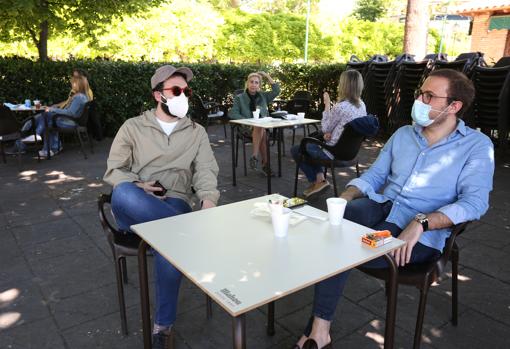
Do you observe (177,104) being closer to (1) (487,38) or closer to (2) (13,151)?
(2) (13,151)

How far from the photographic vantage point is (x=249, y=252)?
60.2 inches

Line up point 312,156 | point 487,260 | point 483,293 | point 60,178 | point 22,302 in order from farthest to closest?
point 60,178 → point 312,156 → point 487,260 → point 483,293 → point 22,302

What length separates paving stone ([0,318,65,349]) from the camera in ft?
7.43

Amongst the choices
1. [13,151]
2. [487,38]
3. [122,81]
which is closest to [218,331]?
[13,151]

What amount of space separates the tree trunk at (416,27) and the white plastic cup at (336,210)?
8.94 m

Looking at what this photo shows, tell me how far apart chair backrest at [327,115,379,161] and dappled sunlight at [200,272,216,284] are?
114 inches

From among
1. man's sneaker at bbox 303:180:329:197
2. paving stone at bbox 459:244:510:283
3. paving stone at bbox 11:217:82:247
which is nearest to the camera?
paving stone at bbox 459:244:510:283

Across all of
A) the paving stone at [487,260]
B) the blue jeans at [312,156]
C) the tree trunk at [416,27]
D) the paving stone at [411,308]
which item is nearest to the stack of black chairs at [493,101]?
the blue jeans at [312,156]

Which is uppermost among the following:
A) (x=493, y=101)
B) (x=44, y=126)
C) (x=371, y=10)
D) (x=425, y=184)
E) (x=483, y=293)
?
(x=371, y=10)

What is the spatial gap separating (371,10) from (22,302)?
41.1 metres

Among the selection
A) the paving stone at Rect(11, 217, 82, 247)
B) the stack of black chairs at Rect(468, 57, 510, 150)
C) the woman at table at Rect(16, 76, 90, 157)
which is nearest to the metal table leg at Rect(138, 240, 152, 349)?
the paving stone at Rect(11, 217, 82, 247)

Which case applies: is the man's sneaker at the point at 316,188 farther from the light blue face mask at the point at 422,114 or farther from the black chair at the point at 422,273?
the black chair at the point at 422,273

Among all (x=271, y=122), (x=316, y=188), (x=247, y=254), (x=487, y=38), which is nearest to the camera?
(x=247, y=254)

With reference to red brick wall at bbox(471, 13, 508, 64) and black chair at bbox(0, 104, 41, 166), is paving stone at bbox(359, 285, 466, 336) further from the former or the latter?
red brick wall at bbox(471, 13, 508, 64)
